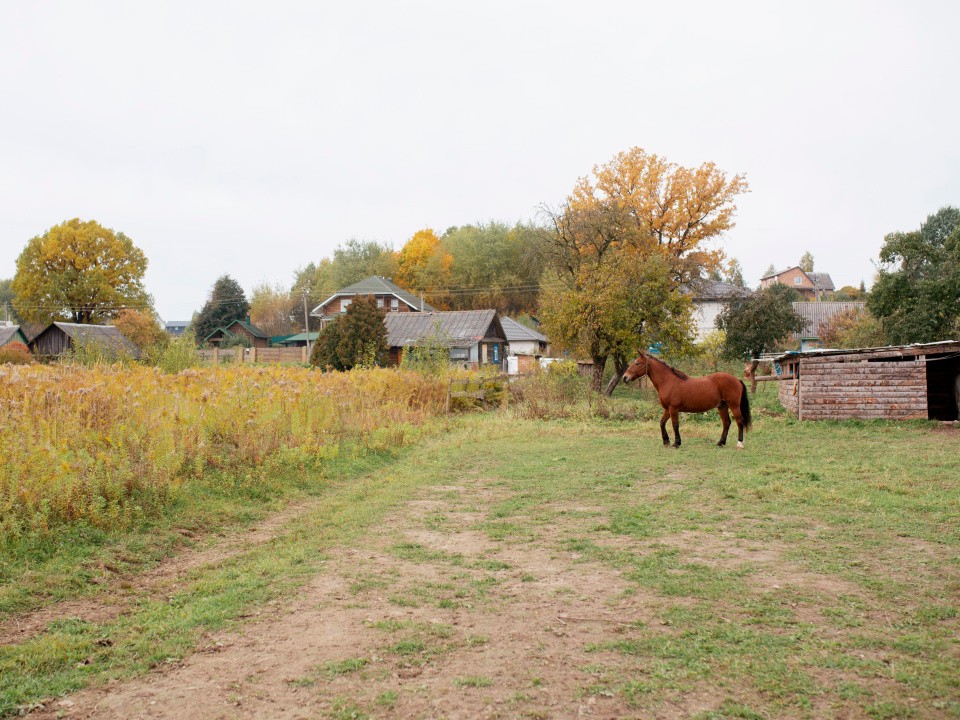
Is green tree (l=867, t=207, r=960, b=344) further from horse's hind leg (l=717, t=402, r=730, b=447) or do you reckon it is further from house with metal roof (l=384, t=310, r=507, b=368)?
house with metal roof (l=384, t=310, r=507, b=368)

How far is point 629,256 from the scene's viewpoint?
3078 centimetres

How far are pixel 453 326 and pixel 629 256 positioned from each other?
20.0 meters

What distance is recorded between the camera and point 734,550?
245 inches

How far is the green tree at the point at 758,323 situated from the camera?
39031 millimetres

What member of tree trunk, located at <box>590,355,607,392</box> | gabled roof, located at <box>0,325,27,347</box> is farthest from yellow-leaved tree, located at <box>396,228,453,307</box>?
tree trunk, located at <box>590,355,607,392</box>

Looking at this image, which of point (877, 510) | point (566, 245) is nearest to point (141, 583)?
point (877, 510)

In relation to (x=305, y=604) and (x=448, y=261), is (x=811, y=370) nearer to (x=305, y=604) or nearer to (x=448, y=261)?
(x=305, y=604)

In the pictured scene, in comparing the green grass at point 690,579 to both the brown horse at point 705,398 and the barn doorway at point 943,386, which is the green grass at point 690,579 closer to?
the brown horse at point 705,398

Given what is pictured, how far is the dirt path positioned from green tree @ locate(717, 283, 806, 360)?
Answer: 36189mm

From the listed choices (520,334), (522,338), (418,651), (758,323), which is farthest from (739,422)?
(520,334)

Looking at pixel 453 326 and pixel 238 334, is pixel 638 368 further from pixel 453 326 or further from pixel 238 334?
pixel 238 334

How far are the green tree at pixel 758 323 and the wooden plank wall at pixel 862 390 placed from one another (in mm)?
21692

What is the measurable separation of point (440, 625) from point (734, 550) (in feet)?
9.84

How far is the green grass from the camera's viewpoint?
3.67 m
